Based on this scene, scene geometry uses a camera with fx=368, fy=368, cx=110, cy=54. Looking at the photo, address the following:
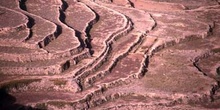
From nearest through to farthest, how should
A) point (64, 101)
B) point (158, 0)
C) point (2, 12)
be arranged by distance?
point (64, 101) < point (2, 12) < point (158, 0)

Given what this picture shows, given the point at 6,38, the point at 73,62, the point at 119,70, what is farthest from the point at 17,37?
the point at 119,70

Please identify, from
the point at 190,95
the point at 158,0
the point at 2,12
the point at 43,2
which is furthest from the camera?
the point at 158,0

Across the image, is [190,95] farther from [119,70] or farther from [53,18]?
[53,18]

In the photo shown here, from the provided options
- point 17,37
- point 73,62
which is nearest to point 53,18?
point 17,37

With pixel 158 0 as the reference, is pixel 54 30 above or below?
above

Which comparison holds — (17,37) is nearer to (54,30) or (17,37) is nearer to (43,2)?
(54,30)

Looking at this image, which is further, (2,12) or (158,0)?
(158,0)
